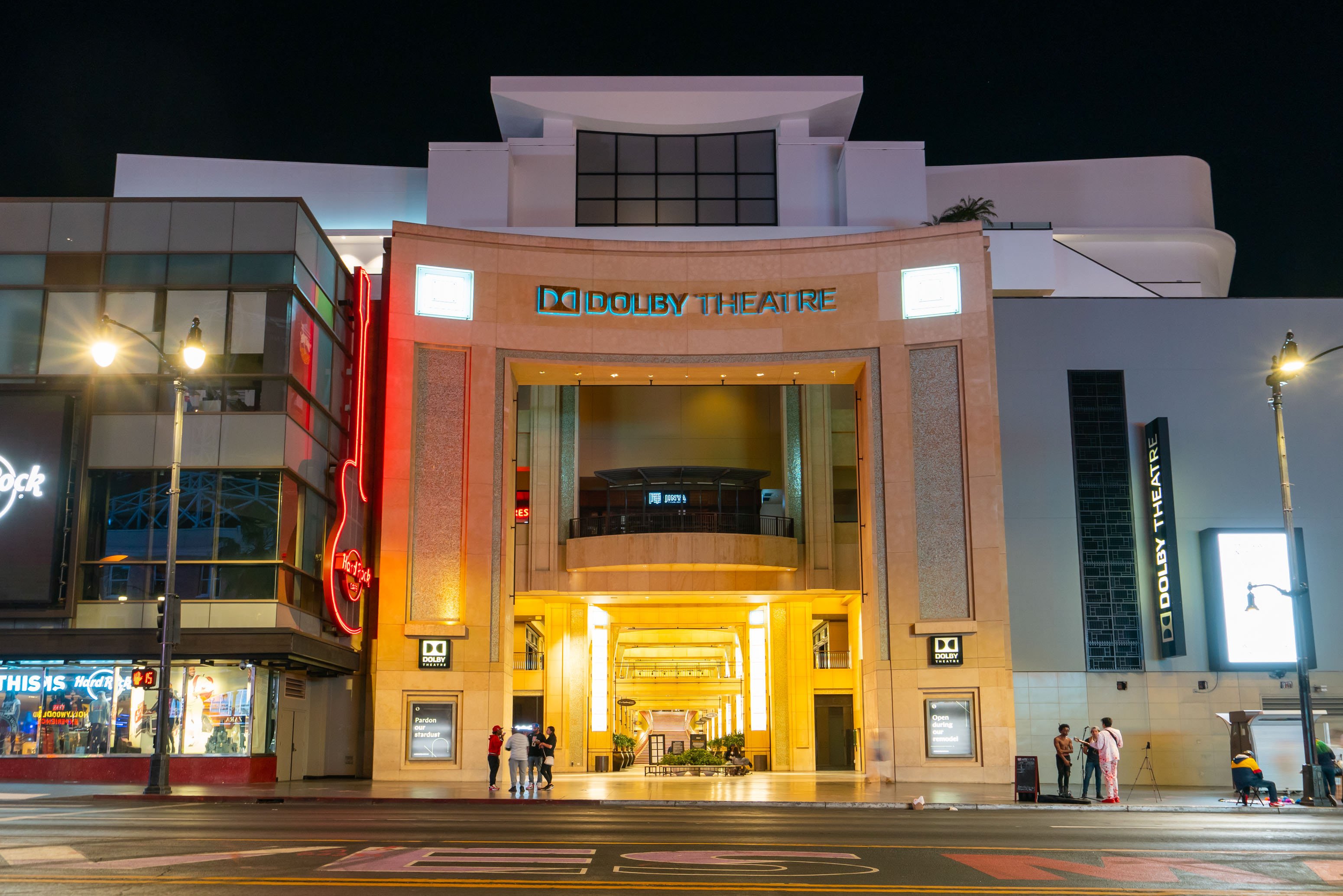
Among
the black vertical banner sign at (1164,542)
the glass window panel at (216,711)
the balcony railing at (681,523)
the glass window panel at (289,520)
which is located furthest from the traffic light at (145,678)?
the black vertical banner sign at (1164,542)

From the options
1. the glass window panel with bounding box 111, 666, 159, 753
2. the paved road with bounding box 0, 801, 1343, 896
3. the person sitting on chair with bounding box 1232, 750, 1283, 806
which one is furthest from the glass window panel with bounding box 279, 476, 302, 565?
the person sitting on chair with bounding box 1232, 750, 1283, 806

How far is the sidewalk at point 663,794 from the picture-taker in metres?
24.8

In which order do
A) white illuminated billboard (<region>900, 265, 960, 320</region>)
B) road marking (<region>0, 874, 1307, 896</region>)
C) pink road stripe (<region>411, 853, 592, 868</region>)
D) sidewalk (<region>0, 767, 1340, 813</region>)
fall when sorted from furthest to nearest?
1. white illuminated billboard (<region>900, 265, 960, 320</region>)
2. sidewalk (<region>0, 767, 1340, 813</region>)
3. pink road stripe (<region>411, 853, 592, 868</region>)
4. road marking (<region>0, 874, 1307, 896</region>)

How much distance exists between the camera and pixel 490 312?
39.9 meters

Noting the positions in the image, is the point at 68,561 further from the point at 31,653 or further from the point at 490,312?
the point at 490,312

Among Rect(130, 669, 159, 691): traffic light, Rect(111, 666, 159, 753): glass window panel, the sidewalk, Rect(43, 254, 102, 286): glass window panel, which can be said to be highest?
Rect(43, 254, 102, 286): glass window panel

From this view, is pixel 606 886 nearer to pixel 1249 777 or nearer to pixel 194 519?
pixel 1249 777

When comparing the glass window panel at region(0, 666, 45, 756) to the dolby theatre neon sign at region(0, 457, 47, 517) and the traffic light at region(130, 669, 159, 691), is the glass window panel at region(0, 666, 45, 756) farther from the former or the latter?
the traffic light at region(130, 669, 159, 691)

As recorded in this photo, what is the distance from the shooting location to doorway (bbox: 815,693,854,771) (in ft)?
175

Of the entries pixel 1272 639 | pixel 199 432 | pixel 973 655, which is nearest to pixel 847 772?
pixel 973 655

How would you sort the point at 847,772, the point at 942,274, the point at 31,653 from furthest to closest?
the point at 847,772
the point at 942,274
the point at 31,653

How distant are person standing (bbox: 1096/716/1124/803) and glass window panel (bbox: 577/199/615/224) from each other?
106 ft

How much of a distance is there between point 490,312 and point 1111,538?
21658mm

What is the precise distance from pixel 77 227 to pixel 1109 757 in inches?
1167
